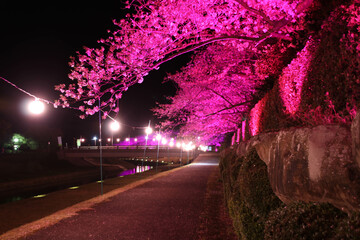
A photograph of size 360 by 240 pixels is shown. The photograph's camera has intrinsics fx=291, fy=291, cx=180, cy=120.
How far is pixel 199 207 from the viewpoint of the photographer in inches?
384

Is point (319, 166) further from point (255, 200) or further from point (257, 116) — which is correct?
point (257, 116)

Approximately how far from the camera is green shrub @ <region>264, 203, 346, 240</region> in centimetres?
252

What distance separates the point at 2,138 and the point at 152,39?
61078 mm

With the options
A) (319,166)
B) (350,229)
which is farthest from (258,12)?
(350,229)

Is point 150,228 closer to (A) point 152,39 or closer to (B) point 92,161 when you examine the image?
(A) point 152,39

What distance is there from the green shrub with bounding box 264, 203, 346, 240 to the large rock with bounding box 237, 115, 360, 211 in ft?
0.36

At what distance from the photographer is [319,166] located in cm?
293

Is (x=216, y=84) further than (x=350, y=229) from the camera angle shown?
Yes

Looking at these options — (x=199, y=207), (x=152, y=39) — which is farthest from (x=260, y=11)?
(x=199, y=207)

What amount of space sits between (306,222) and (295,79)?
421 centimetres

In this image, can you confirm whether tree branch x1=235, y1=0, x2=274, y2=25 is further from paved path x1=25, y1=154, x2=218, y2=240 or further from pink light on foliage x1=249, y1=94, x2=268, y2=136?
paved path x1=25, y1=154, x2=218, y2=240

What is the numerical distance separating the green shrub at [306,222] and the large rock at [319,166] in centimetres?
11

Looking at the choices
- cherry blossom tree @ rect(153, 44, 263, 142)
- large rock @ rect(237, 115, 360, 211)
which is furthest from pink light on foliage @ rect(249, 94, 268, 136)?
large rock @ rect(237, 115, 360, 211)

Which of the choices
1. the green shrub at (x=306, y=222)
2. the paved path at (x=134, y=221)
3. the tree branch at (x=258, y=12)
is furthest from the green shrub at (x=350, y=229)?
the tree branch at (x=258, y=12)
